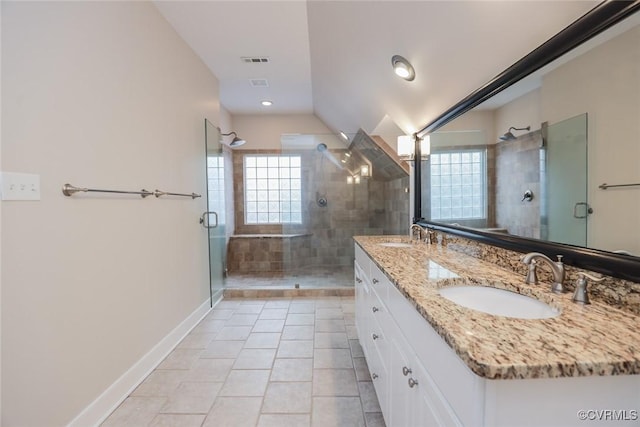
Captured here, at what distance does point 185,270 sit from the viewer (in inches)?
104

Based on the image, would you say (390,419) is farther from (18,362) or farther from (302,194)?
(302,194)

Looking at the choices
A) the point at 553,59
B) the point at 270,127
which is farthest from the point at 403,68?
the point at 270,127

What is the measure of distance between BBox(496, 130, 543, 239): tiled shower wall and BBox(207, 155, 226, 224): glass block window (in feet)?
8.93

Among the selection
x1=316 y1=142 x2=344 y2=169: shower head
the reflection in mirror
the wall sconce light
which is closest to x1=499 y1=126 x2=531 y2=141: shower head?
the reflection in mirror

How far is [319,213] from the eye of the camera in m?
4.47

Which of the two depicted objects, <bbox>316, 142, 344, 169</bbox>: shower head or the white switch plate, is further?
<bbox>316, 142, 344, 169</bbox>: shower head

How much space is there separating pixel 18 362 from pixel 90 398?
52 cm

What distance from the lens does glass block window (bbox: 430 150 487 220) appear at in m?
1.72

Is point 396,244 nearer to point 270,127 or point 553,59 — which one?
point 553,59

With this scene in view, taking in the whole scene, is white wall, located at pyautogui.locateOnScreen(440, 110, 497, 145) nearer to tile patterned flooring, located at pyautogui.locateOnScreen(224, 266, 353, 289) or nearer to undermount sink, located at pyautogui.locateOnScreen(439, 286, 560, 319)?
undermount sink, located at pyautogui.locateOnScreen(439, 286, 560, 319)

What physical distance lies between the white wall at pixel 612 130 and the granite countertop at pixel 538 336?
23cm

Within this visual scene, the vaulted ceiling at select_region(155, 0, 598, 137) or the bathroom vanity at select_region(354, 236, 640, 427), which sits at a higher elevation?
the vaulted ceiling at select_region(155, 0, 598, 137)

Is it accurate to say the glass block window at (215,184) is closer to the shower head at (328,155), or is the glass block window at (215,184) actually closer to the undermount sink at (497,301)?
the shower head at (328,155)

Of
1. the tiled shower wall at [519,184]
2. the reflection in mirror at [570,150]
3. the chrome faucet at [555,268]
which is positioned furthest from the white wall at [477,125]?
A: the chrome faucet at [555,268]
